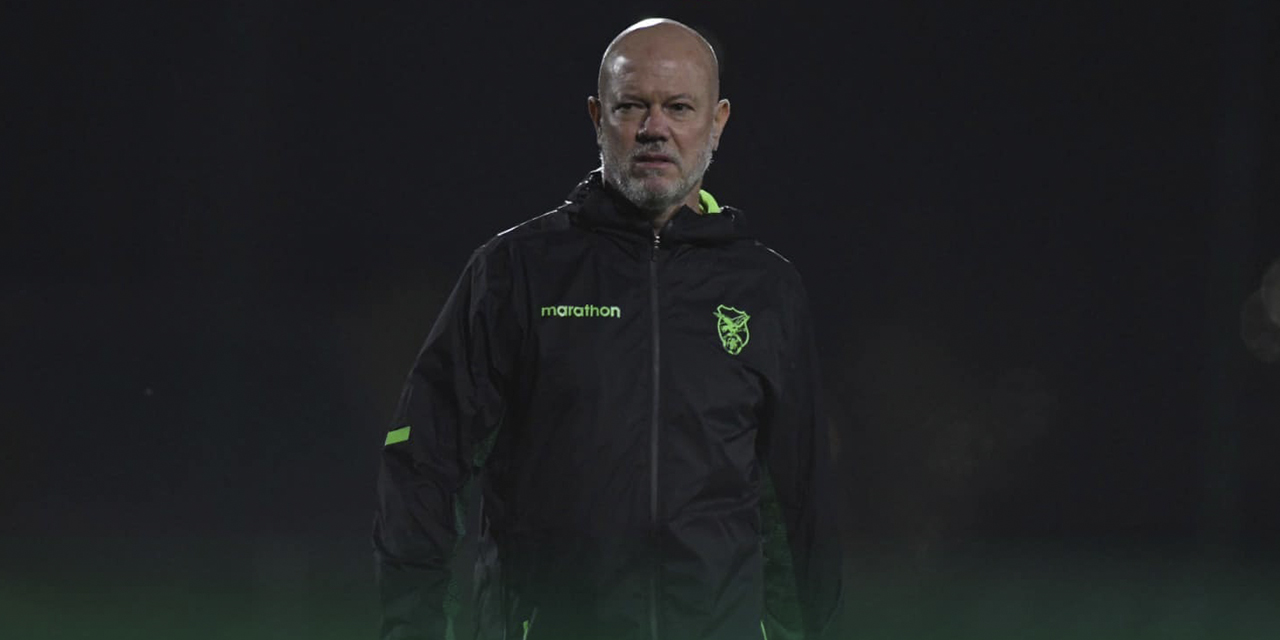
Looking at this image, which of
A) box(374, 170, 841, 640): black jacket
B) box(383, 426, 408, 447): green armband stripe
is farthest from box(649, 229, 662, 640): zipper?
box(383, 426, 408, 447): green armband stripe

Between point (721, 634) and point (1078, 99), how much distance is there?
6.92 ft

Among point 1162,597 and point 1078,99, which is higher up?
point 1078,99

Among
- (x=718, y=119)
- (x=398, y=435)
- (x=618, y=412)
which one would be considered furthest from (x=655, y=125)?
(x=398, y=435)

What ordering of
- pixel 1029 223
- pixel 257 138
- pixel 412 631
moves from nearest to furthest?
pixel 412 631, pixel 257 138, pixel 1029 223

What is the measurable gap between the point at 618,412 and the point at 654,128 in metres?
0.30

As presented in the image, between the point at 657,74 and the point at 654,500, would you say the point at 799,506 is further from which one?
the point at 657,74

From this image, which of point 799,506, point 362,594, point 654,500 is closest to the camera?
point 654,500

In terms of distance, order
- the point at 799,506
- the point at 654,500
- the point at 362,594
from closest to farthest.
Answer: the point at 654,500
the point at 799,506
the point at 362,594

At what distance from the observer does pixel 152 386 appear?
9.46ft

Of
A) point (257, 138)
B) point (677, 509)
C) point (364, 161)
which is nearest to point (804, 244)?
point (364, 161)

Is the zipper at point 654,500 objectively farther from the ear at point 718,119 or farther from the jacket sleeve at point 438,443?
the ear at point 718,119

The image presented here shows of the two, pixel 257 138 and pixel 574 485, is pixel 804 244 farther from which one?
pixel 574 485

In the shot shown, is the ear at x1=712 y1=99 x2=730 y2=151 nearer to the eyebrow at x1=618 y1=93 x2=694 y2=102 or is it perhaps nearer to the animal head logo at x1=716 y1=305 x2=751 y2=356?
the eyebrow at x1=618 y1=93 x2=694 y2=102

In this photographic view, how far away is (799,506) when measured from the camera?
1495 mm
